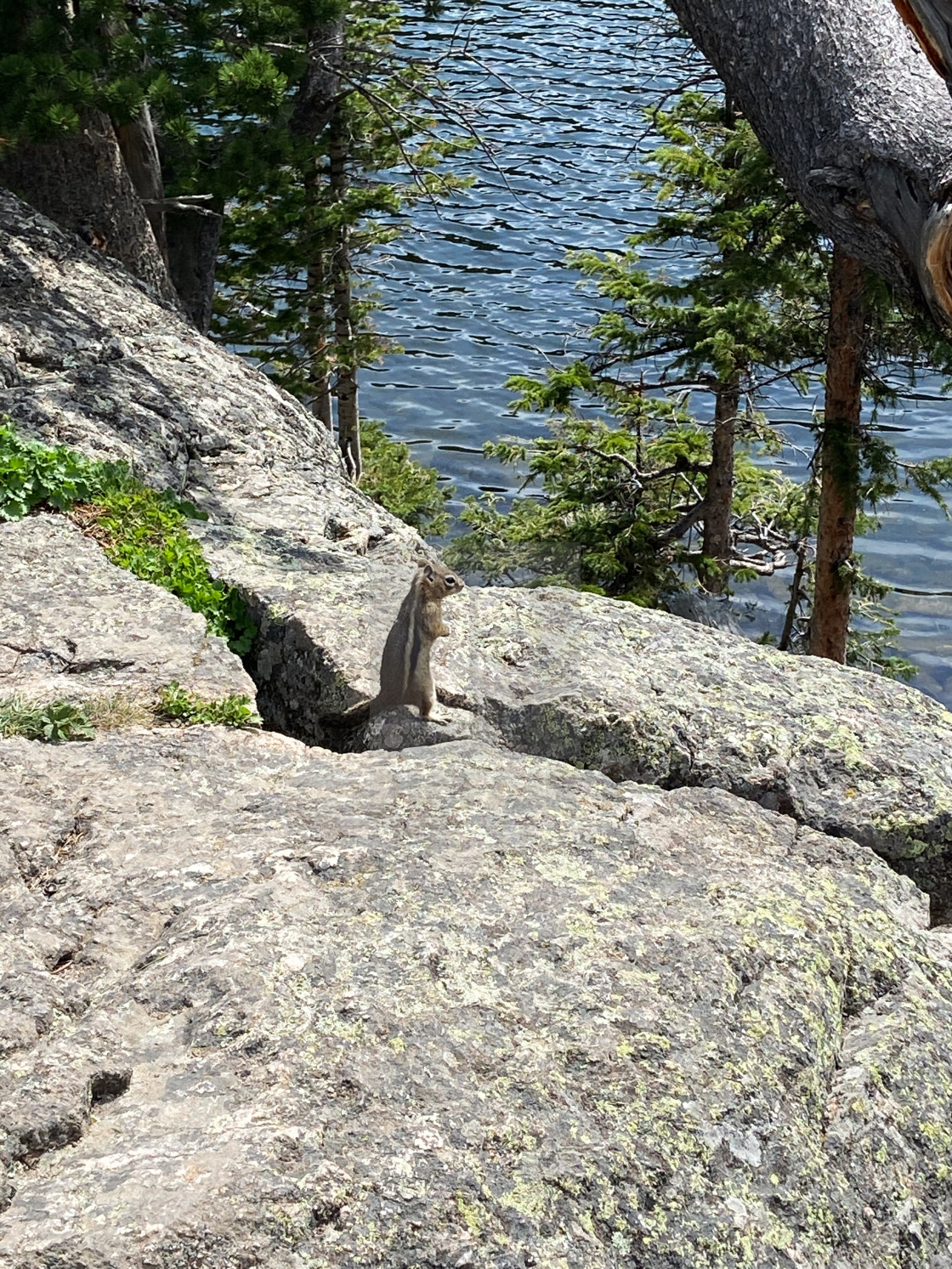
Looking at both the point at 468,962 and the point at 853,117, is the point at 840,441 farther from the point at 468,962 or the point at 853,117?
the point at 468,962

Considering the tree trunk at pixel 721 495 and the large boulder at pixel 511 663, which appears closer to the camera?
the large boulder at pixel 511 663

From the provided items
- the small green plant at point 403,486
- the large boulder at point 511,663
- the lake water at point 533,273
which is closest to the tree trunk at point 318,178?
the small green plant at point 403,486

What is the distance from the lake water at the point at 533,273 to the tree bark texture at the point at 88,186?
6016mm

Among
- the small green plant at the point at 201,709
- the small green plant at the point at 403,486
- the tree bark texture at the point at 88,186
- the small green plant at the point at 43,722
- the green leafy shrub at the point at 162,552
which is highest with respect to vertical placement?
the tree bark texture at the point at 88,186

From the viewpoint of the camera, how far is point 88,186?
10.8 meters

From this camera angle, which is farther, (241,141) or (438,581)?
(241,141)

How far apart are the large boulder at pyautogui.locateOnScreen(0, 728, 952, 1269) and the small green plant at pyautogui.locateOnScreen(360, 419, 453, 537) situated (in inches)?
485

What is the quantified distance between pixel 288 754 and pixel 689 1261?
279cm

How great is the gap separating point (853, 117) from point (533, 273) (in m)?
18.4

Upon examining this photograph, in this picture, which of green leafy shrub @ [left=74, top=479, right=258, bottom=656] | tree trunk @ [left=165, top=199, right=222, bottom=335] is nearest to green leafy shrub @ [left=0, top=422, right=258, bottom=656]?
green leafy shrub @ [left=74, top=479, right=258, bottom=656]

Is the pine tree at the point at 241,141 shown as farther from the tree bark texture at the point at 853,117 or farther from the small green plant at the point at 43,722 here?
the small green plant at the point at 43,722

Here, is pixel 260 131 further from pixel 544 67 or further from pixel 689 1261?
pixel 544 67

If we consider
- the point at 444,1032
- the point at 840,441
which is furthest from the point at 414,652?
the point at 840,441

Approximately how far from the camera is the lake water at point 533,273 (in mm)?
18125
